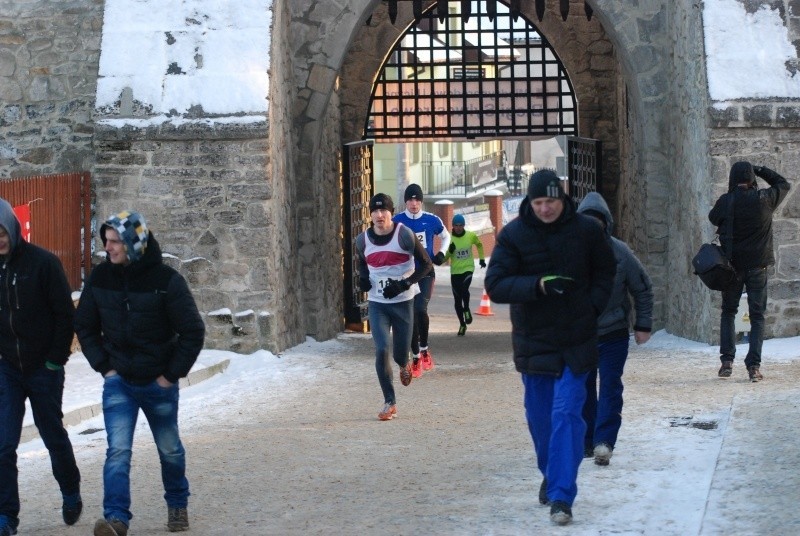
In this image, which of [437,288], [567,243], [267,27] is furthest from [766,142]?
[437,288]

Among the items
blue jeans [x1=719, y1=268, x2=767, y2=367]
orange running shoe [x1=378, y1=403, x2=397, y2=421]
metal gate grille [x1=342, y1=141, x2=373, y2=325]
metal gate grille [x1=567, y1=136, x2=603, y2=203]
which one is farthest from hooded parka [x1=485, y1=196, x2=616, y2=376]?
metal gate grille [x1=342, y1=141, x2=373, y2=325]

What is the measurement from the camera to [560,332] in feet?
19.8

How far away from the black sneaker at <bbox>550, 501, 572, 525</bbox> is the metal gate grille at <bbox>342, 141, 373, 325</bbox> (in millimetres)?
11291

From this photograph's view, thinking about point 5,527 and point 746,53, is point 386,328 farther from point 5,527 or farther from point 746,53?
point 746,53

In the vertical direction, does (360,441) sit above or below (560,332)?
below

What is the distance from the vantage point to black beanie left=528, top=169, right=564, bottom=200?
601cm

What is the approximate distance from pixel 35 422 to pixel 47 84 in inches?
334

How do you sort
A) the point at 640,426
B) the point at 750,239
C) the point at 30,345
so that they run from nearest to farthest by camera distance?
1. the point at 30,345
2. the point at 640,426
3. the point at 750,239

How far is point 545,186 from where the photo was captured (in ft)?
19.7

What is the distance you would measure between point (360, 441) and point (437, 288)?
23.7 meters

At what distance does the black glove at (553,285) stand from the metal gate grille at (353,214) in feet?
36.9

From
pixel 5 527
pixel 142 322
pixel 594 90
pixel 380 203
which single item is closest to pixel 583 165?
pixel 594 90

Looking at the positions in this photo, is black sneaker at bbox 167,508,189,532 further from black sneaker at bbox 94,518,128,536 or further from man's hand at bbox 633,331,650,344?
man's hand at bbox 633,331,650,344

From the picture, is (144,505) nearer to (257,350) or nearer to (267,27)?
(257,350)
